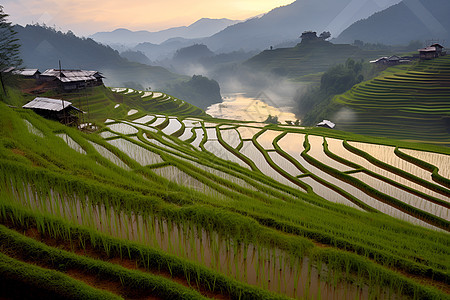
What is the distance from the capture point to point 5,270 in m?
4.01

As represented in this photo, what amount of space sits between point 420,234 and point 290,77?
80.5m

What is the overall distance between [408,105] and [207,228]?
124 ft

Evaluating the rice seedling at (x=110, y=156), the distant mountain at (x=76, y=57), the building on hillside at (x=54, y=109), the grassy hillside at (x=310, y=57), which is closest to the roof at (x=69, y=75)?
the building on hillside at (x=54, y=109)

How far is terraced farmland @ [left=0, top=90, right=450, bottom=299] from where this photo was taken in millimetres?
4258

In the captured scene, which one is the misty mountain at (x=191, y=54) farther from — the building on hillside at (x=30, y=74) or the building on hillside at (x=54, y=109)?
the building on hillside at (x=54, y=109)

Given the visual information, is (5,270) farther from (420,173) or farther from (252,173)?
(420,173)

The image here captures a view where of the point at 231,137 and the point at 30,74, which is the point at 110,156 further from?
the point at 30,74

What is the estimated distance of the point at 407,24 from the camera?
5812 inches

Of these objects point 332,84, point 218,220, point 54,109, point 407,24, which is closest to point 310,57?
point 332,84

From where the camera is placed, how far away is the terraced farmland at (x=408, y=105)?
3066 cm

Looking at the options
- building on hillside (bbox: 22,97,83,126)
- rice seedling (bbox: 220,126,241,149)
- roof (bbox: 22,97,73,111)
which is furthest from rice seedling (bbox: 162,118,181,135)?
roof (bbox: 22,97,73,111)

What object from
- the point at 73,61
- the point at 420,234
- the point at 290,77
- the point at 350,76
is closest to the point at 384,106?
the point at 350,76

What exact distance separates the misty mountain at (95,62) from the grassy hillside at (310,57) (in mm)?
23364

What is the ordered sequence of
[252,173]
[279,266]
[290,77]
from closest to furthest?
[279,266]
[252,173]
[290,77]
